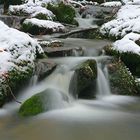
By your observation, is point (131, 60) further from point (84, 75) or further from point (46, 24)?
point (46, 24)

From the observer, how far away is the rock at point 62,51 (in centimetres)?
1096

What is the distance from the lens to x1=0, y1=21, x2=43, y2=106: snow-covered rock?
8.89 m

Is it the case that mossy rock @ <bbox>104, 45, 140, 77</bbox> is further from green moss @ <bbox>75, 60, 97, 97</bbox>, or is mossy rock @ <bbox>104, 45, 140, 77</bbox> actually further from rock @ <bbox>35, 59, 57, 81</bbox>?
rock @ <bbox>35, 59, 57, 81</bbox>

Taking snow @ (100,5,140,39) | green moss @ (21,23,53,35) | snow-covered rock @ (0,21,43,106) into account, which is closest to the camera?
snow-covered rock @ (0,21,43,106)

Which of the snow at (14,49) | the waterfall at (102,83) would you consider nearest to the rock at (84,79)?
the waterfall at (102,83)

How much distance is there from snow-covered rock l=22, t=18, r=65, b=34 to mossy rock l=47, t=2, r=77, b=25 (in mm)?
2134

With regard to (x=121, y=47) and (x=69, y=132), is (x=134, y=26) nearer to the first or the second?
(x=121, y=47)

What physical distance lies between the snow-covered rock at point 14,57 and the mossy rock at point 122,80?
2013 millimetres

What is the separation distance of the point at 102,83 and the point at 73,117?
7.80ft

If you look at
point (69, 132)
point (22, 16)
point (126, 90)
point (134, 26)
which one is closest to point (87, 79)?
point (126, 90)

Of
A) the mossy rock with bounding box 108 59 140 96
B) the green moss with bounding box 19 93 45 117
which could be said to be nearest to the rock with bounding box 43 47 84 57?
the mossy rock with bounding box 108 59 140 96

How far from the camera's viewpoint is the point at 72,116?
8008mm

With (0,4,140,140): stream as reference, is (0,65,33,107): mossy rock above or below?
above

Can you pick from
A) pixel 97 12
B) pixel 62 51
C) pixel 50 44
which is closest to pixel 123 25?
pixel 50 44
